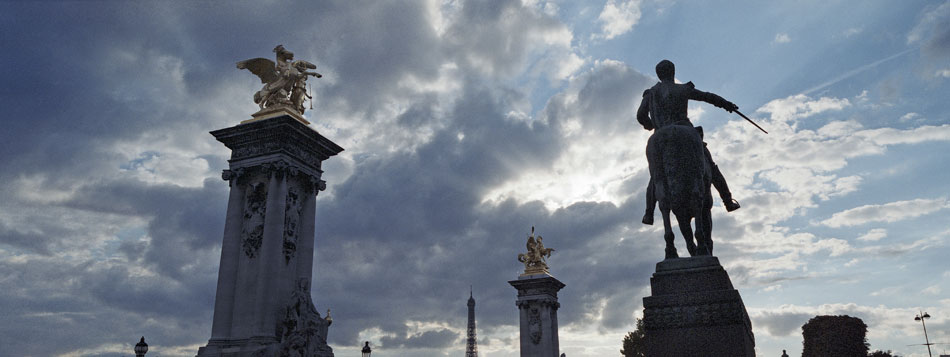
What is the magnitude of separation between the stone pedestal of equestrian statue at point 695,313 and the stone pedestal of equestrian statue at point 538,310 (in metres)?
29.3

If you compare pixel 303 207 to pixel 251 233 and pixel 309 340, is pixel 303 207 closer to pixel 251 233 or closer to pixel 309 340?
pixel 251 233

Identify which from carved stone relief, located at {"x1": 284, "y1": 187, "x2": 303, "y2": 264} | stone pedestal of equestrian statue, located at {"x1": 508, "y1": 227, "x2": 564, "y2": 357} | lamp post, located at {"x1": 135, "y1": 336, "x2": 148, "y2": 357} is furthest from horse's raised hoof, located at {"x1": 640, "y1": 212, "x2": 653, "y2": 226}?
stone pedestal of equestrian statue, located at {"x1": 508, "y1": 227, "x2": 564, "y2": 357}

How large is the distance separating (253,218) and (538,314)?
1945cm

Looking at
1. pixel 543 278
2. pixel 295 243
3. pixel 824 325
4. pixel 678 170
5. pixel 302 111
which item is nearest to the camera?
pixel 678 170

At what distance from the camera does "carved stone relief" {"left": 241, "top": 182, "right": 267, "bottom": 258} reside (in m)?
21.4

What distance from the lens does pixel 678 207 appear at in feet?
26.0

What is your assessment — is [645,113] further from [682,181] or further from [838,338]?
[838,338]

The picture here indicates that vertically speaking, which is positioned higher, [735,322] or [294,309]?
[294,309]

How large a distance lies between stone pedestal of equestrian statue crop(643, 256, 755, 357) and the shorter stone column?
1154 inches

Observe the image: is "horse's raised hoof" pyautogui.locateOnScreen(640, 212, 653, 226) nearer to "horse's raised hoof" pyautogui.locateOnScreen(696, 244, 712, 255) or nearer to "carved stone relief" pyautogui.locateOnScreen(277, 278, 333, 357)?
"horse's raised hoof" pyautogui.locateOnScreen(696, 244, 712, 255)

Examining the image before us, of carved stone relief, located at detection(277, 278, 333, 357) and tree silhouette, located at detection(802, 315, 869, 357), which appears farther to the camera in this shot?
tree silhouette, located at detection(802, 315, 869, 357)

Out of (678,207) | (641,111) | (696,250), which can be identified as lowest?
(696,250)

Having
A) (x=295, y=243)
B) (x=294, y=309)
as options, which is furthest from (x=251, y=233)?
(x=294, y=309)

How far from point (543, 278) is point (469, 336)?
344ft
